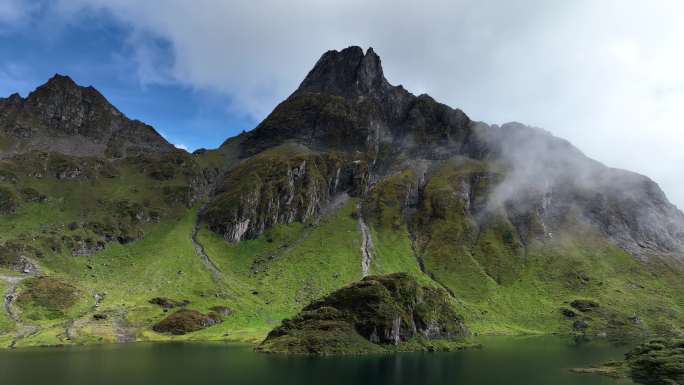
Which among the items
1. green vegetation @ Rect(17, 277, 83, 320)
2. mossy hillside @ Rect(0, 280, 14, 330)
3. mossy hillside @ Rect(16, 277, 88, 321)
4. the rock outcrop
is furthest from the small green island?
green vegetation @ Rect(17, 277, 83, 320)

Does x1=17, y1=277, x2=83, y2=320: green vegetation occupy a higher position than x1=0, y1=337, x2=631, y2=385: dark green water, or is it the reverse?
Result: x1=17, y1=277, x2=83, y2=320: green vegetation

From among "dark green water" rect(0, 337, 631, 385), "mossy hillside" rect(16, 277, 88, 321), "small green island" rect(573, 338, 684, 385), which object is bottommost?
"dark green water" rect(0, 337, 631, 385)

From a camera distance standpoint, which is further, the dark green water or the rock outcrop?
the rock outcrop

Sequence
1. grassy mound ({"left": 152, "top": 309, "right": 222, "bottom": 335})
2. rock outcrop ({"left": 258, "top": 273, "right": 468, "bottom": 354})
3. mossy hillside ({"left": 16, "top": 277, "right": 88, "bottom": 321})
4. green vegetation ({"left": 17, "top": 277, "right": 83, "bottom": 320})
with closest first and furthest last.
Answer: rock outcrop ({"left": 258, "top": 273, "right": 468, "bottom": 354}), mossy hillside ({"left": 16, "top": 277, "right": 88, "bottom": 321}), green vegetation ({"left": 17, "top": 277, "right": 83, "bottom": 320}), grassy mound ({"left": 152, "top": 309, "right": 222, "bottom": 335})

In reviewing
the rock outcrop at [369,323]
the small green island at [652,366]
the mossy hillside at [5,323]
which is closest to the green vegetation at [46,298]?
the mossy hillside at [5,323]

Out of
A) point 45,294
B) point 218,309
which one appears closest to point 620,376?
point 218,309

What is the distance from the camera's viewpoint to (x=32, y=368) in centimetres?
8844

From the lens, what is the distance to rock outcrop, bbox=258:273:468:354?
12744cm

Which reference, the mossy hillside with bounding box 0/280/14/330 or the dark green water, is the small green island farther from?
the mossy hillside with bounding box 0/280/14/330

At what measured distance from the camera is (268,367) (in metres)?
95.9

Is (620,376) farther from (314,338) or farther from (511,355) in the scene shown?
(314,338)

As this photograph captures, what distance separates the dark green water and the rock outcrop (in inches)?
354

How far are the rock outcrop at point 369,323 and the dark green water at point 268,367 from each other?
899cm

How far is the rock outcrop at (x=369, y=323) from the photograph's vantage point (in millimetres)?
127438
